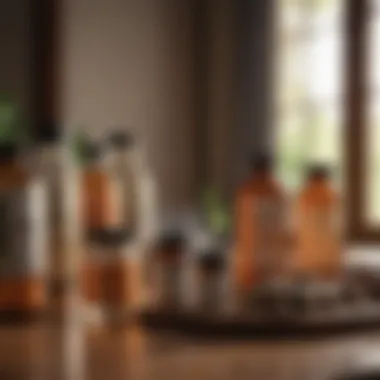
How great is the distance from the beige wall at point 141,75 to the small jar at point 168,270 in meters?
2.42

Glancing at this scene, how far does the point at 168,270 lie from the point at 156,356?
37 centimetres

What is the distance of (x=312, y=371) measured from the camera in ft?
3.12

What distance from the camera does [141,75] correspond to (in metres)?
3.91

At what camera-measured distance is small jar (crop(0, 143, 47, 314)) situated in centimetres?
132

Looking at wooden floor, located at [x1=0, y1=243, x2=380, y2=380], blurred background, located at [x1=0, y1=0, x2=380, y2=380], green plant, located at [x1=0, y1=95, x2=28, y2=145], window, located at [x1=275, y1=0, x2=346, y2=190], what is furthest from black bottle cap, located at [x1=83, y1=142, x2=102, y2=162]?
window, located at [x1=275, y1=0, x2=346, y2=190]

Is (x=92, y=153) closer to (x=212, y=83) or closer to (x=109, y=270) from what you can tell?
(x=109, y=270)

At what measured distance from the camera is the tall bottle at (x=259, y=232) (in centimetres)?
149

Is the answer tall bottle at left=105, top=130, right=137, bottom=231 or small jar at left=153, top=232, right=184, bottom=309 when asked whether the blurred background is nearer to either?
tall bottle at left=105, top=130, right=137, bottom=231

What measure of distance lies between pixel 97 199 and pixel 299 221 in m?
0.31

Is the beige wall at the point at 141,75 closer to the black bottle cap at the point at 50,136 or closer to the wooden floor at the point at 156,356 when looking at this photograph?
the black bottle cap at the point at 50,136

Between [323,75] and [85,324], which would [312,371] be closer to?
[85,324]

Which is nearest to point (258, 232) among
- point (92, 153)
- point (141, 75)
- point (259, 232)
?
point (259, 232)

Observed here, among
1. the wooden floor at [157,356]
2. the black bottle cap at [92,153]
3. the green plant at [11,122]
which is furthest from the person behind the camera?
the green plant at [11,122]

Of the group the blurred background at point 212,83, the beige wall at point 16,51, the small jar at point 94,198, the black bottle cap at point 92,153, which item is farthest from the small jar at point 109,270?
the beige wall at point 16,51
